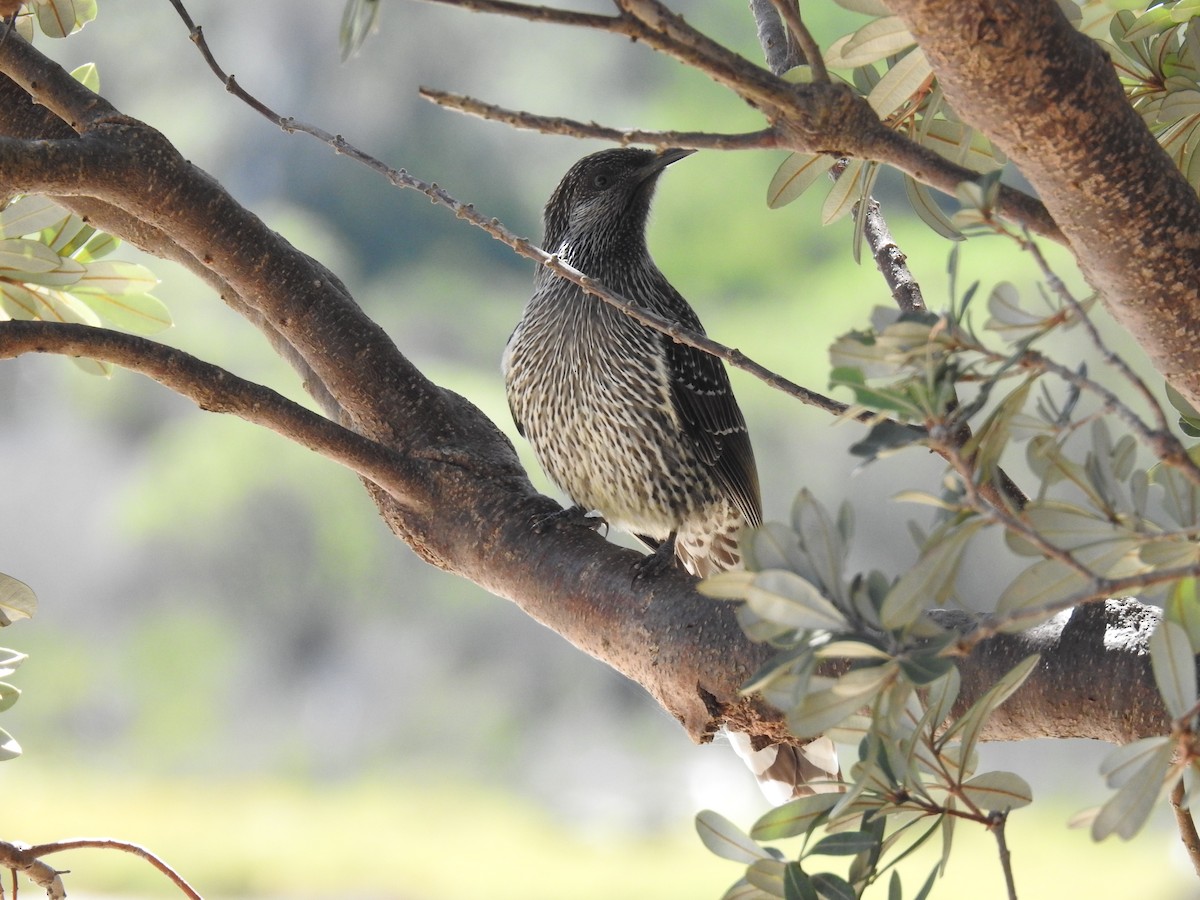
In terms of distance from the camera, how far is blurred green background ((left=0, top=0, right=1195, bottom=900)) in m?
2.97

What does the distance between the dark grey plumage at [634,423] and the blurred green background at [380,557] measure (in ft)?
3.00

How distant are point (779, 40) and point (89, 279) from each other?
0.87 m

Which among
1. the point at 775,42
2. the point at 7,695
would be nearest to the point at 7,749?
the point at 7,695

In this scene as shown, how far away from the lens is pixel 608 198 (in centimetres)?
224

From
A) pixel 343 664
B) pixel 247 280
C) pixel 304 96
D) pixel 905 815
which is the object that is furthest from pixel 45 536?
pixel 905 815

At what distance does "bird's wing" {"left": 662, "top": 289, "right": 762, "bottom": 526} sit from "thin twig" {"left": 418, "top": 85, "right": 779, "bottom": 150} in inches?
46.7

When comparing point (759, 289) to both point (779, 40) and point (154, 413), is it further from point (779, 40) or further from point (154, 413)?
point (779, 40)

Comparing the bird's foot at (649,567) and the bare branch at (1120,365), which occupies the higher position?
the bird's foot at (649,567)

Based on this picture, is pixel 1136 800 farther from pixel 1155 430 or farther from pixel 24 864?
pixel 24 864

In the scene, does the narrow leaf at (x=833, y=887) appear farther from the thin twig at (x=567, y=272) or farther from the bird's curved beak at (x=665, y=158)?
the bird's curved beak at (x=665, y=158)

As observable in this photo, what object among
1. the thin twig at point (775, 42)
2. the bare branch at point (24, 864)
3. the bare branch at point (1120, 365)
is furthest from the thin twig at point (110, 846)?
the thin twig at point (775, 42)

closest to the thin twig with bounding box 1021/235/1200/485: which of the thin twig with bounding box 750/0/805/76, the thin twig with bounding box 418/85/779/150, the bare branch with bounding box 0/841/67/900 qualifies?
the thin twig with bounding box 418/85/779/150

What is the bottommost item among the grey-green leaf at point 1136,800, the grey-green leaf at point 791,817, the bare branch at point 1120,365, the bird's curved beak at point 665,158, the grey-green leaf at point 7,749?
the grey-green leaf at point 1136,800

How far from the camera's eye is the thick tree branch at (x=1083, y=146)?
0.66 meters
